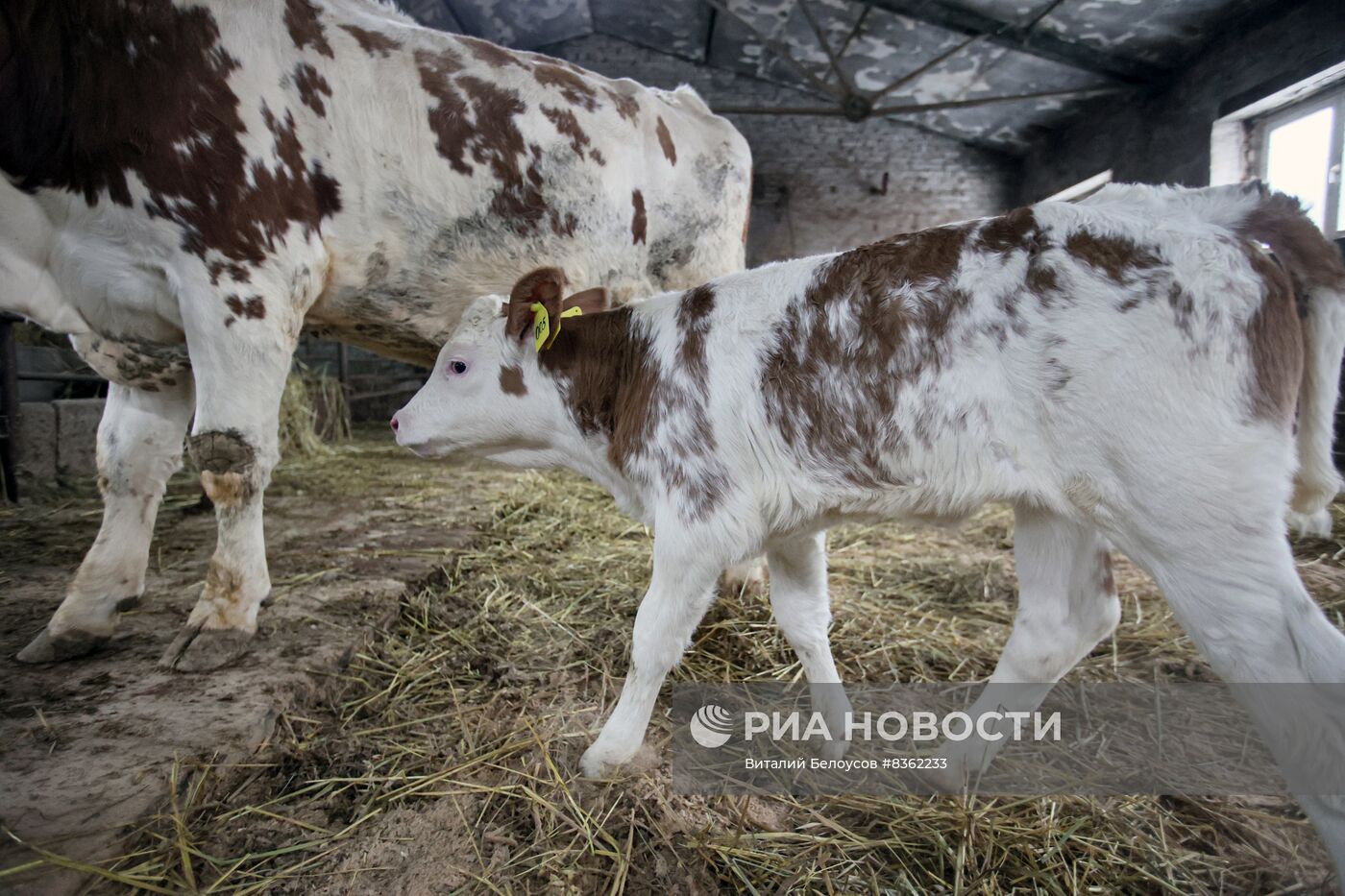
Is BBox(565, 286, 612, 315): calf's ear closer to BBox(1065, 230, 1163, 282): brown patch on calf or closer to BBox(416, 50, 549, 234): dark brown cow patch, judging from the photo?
BBox(416, 50, 549, 234): dark brown cow patch

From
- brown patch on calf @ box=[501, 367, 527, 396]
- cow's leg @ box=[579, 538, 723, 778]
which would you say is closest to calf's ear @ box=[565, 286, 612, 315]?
brown patch on calf @ box=[501, 367, 527, 396]

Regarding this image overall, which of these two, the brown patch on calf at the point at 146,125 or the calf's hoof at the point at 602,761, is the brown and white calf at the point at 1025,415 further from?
the brown patch on calf at the point at 146,125

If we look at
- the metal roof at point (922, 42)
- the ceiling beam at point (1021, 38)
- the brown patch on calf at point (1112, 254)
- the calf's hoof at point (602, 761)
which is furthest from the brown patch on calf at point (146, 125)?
the ceiling beam at point (1021, 38)

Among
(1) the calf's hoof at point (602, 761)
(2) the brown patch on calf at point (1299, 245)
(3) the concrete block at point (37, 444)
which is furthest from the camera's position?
(3) the concrete block at point (37, 444)

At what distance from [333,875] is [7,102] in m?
2.62

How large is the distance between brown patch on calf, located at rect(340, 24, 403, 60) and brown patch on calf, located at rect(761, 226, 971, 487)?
2.39 m

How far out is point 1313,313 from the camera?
66.4 inches

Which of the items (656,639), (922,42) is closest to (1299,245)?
(656,639)

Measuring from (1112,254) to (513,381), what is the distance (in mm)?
1791

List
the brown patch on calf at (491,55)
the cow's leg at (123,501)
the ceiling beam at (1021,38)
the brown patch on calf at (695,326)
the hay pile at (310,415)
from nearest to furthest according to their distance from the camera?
the brown patch on calf at (695,326) < the cow's leg at (123,501) < the brown patch on calf at (491,55) < the hay pile at (310,415) < the ceiling beam at (1021,38)

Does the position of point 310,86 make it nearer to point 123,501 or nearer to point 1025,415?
point 123,501

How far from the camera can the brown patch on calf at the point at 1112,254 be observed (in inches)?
66.0

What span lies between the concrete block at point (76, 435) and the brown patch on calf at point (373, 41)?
4029 millimetres

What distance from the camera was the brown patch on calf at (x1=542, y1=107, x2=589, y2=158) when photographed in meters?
3.46
